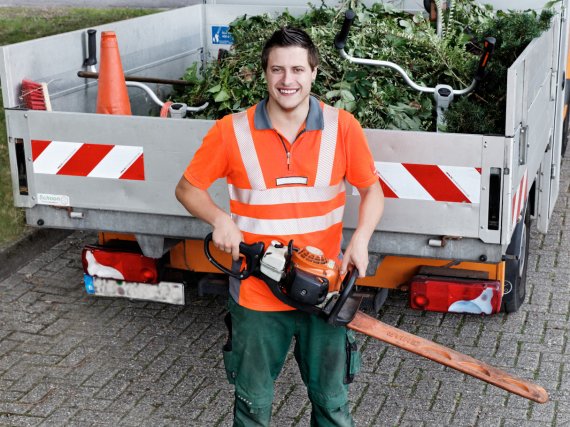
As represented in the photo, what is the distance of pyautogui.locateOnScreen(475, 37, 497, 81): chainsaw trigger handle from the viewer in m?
4.71

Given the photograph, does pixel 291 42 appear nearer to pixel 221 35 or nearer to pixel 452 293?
pixel 452 293

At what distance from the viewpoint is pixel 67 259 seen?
6719 mm

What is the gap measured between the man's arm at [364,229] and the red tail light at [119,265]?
5.27 ft

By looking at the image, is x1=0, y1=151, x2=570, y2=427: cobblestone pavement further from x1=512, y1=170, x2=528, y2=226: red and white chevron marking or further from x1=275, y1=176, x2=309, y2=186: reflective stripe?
x1=275, y1=176, x2=309, y2=186: reflective stripe

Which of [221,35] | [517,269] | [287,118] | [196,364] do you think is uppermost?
[287,118]

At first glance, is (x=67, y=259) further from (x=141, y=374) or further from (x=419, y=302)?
(x=419, y=302)

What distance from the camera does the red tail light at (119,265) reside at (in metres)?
5.11

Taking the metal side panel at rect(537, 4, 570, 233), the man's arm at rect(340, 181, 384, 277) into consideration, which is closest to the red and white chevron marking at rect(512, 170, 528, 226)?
the man's arm at rect(340, 181, 384, 277)

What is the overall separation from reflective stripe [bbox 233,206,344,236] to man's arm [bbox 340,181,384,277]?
0.14 meters

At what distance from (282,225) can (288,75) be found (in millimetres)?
542

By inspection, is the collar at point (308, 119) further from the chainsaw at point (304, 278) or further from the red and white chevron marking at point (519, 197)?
the red and white chevron marking at point (519, 197)

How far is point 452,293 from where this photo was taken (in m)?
4.83

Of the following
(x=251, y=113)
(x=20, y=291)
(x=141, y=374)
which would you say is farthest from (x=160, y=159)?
(x=20, y=291)

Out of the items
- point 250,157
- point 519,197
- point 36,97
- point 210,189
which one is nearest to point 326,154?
point 250,157
